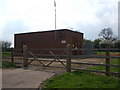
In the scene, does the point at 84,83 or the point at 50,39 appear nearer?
the point at 84,83

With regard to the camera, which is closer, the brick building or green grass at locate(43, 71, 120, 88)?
green grass at locate(43, 71, 120, 88)

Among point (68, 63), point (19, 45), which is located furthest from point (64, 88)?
point (19, 45)

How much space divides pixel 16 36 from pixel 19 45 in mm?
1884

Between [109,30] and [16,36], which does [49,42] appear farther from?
[109,30]

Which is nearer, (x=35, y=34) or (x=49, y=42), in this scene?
(x=49, y=42)

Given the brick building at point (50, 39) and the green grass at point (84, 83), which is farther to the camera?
the brick building at point (50, 39)

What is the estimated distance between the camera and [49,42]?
2533 cm

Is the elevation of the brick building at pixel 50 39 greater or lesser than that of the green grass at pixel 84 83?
greater

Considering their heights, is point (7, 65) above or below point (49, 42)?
below

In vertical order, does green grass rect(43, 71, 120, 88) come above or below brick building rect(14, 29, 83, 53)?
below

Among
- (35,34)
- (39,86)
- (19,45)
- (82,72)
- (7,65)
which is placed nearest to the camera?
(39,86)

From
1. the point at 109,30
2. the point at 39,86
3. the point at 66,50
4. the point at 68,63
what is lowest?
the point at 39,86

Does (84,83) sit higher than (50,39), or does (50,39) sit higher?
(50,39)

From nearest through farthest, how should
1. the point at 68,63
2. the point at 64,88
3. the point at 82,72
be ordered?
the point at 64,88 < the point at 82,72 < the point at 68,63
